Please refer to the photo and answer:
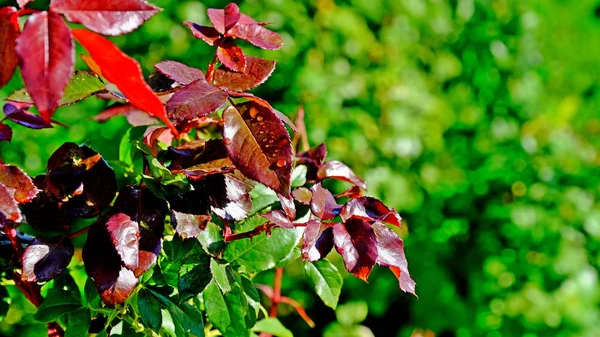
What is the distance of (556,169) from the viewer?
2496mm

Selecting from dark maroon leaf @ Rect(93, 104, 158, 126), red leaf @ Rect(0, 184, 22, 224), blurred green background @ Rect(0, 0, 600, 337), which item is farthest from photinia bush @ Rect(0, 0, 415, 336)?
blurred green background @ Rect(0, 0, 600, 337)

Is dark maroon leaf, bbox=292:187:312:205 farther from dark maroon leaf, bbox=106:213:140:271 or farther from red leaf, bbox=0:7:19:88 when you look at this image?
red leaf, bbox=0:7:19:88

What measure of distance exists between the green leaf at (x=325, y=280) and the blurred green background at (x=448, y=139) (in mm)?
1280

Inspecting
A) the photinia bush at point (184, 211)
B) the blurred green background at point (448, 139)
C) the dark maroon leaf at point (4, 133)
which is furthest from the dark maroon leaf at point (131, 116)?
the blurred green background at point (448, 139)

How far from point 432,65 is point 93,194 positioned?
2062 millimetres

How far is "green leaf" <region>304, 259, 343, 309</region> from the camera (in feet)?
3.36

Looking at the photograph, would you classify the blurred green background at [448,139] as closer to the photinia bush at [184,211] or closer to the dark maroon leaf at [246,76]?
the photinia bush at [184,211]

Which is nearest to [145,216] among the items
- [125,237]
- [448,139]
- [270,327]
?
[125,237]

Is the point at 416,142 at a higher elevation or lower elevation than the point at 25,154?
higher

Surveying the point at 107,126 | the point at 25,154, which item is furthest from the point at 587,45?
the point at 25,154

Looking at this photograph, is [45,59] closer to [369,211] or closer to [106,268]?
[106,268]

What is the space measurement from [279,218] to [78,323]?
34 centimetres

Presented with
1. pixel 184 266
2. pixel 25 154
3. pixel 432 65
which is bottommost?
pixel 25 154

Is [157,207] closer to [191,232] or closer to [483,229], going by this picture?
[191,232]
